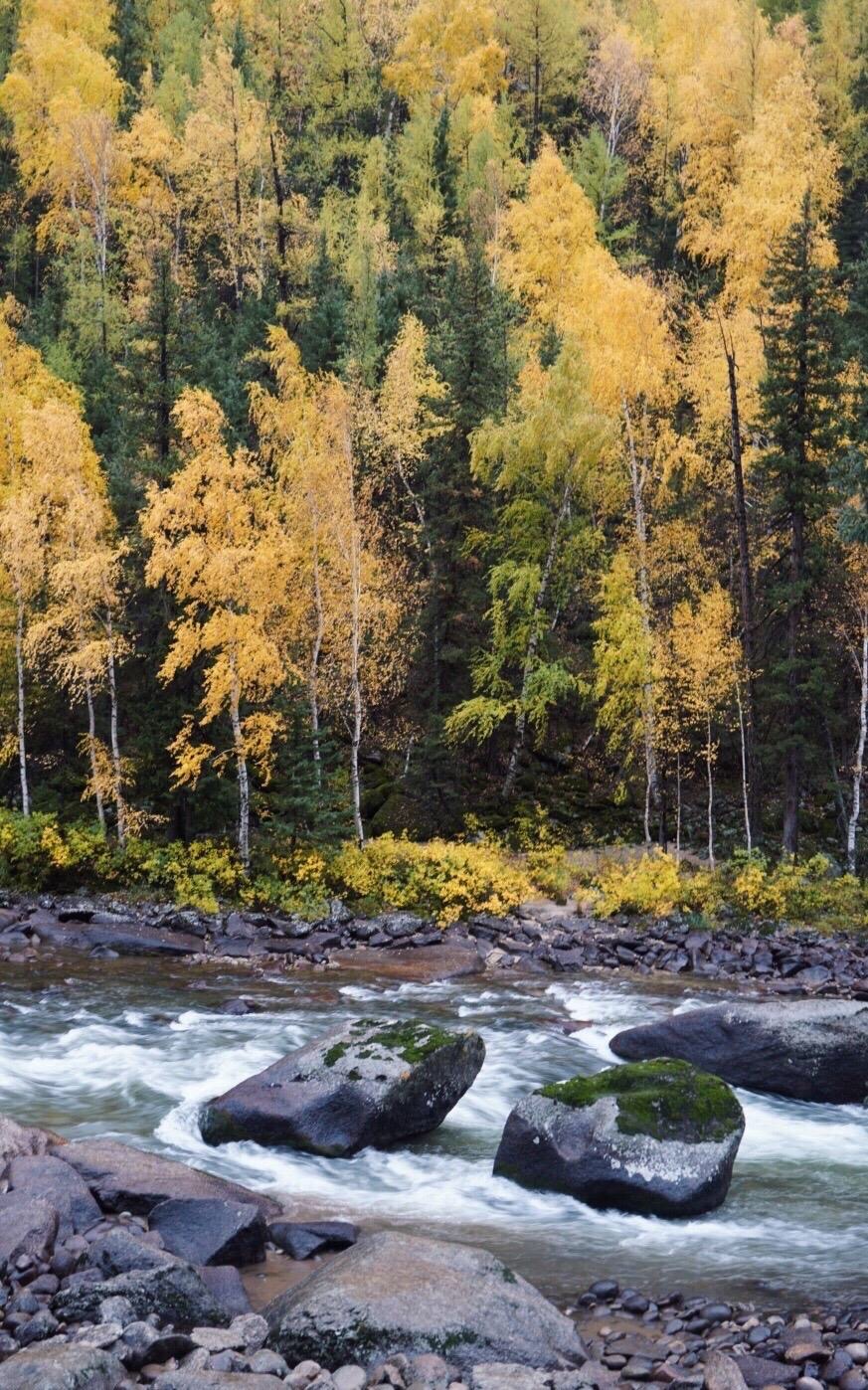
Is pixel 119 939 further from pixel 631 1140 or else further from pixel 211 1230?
pixel 631 1140

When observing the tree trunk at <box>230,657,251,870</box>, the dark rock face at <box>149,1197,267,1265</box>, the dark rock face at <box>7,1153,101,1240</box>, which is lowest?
the dark rock face at <box>149,1197,267,1265</box>

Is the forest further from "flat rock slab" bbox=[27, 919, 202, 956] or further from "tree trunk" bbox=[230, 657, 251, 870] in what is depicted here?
"flat rock slab" bbox=[27, 919, 202, 956]

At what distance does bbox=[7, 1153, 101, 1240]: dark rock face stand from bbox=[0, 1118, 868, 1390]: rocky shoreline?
0.06 ft

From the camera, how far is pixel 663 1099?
10.2 m

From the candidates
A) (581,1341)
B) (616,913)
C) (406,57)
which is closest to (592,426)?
(616,913)

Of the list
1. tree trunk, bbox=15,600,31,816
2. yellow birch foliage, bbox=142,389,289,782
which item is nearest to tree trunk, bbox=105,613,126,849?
yellow birch foliage, bbox=142,389,289,782

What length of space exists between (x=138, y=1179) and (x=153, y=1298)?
6.71 feet

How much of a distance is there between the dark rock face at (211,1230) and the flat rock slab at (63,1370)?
1.92 metres

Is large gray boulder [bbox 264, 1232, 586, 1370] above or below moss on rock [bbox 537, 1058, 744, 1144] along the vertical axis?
below

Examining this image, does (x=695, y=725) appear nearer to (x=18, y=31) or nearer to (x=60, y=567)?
(x=60, y=567)

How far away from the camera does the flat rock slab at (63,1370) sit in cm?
594

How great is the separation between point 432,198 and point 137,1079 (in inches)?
1670

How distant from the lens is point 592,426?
26.1 metres

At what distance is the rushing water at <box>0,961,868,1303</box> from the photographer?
8.89m
